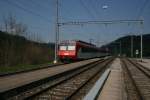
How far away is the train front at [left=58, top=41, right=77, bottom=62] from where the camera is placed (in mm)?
41844

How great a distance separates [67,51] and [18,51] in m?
11.5

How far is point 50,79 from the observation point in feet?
59.2

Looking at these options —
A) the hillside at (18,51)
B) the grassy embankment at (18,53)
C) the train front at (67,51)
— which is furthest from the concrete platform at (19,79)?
the train front at (67,51)

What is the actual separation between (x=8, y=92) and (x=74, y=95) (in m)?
2.79

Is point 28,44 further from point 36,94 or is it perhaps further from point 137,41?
point 137,41

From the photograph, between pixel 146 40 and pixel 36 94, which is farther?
pixel 146 40

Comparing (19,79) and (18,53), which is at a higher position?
(18,53)

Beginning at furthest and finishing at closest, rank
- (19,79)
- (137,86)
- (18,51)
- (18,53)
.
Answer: (18,51), (18,53), (19,79), (137,86)

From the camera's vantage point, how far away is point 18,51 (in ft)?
105

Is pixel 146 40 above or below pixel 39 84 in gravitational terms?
above

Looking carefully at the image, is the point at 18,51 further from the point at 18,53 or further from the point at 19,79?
the point at 19,79

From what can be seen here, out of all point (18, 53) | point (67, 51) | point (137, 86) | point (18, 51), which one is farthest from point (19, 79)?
point (67, 51)

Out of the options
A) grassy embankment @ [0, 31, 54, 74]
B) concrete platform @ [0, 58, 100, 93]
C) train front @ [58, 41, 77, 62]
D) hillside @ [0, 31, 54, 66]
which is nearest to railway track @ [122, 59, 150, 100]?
concrete platform @ [0, 58, 100, 93]

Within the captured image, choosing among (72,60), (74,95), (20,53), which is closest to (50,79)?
(74,95)
